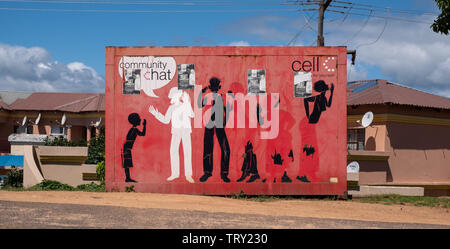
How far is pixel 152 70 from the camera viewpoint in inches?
603

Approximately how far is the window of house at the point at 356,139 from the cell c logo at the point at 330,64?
7.80 m

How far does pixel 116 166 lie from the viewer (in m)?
15.2

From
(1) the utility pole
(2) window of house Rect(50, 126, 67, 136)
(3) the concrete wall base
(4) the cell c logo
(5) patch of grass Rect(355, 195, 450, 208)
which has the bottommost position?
(5) patch of grass Rect(355, 195, 450, 208)

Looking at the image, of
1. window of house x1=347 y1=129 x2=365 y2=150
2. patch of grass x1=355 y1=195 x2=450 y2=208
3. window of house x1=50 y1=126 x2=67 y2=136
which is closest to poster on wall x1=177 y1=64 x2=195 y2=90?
patch of grass x1=355 y1=195 x2=450 y2=208

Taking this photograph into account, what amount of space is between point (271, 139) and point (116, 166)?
4843mm

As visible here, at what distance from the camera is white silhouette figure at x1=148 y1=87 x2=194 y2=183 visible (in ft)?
49.9

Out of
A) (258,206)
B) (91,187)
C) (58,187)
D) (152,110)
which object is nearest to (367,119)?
(258,206)

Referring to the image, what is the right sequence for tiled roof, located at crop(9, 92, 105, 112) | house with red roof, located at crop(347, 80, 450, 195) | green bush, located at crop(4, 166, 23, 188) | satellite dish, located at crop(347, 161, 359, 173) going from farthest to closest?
tiled roof, located at crop(9, 92, 105, 112) → house with red roof, located at crop(347, 80, 450, 195) → satellite dish, located at crop(347, 161, 359, 173) → green bush, located at crop(4, 166, 23, 188)

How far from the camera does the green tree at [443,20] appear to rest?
14.6 meters

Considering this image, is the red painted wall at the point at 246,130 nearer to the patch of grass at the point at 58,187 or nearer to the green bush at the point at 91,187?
the green bush at the point at 91,187

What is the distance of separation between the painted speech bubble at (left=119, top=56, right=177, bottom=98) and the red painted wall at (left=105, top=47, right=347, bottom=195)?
A: 0.13 meters

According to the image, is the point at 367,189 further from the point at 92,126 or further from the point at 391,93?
the point at 92,126

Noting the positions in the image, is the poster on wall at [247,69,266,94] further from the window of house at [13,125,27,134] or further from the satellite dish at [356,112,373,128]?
the window of house at [13,125,27,134]

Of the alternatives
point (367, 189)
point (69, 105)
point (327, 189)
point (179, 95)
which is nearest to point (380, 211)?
point (327, 189)
